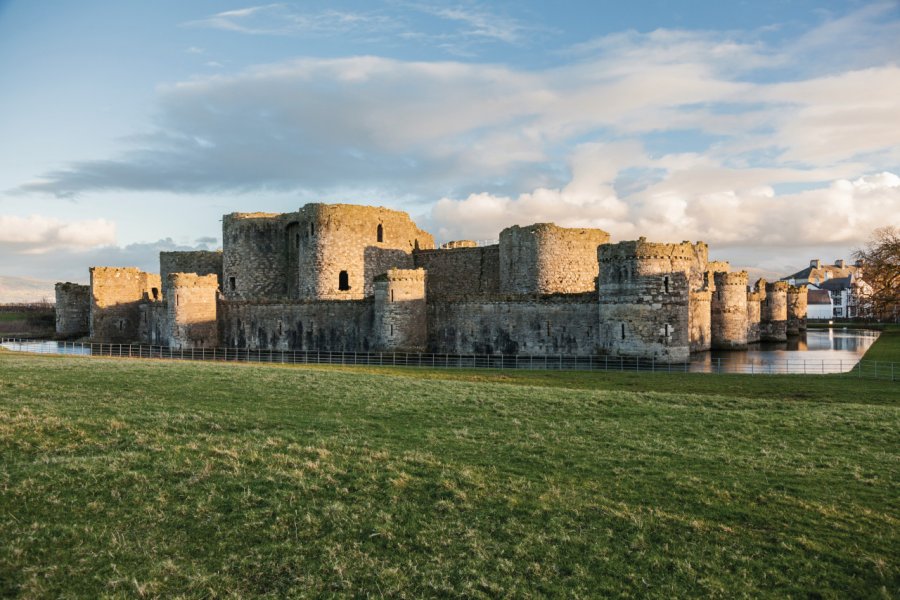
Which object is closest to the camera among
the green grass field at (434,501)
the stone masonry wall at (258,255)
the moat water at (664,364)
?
the green grass field at (434,501)

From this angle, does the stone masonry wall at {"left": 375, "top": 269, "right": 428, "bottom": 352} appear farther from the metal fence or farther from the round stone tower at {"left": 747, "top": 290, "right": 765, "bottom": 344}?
the round stone tower at {"left": 747, "top": 290, "right": 765, "bottom": 344}

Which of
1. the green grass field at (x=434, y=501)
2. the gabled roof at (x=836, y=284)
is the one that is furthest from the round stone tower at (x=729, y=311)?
the gabled roof at (x=836, y=284)

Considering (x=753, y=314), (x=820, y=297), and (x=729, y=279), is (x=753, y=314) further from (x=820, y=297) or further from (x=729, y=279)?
(x=820, y=297)

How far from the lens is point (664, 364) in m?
33.4

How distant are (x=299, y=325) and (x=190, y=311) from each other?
23.3 feet

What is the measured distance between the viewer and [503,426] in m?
15.0

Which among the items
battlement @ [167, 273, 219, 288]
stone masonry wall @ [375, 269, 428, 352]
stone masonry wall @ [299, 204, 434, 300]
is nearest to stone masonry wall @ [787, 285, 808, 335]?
stone masonry wall @ [299, 204, 434, 300]

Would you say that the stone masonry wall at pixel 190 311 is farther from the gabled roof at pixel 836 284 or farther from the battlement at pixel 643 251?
the gabled roof at pixel 836 284

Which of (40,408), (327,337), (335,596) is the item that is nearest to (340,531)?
(335,596)

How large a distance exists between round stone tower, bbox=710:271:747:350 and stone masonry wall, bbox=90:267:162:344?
42.4 meters

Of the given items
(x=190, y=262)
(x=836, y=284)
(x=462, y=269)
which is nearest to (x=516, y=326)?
(x=462, y=269)

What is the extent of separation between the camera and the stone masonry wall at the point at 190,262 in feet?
188

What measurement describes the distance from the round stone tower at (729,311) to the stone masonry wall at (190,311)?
34.9 m

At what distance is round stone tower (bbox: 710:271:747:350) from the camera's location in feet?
155
